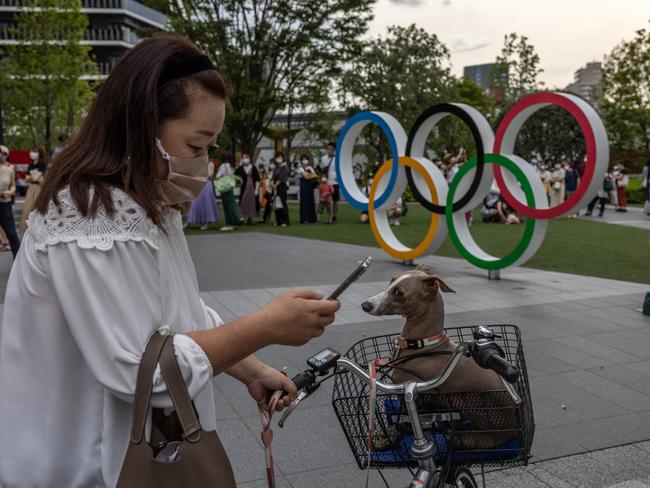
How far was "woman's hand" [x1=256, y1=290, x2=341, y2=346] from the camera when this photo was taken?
1352 mm

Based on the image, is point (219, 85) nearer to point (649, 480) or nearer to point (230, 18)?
point (649, 480)

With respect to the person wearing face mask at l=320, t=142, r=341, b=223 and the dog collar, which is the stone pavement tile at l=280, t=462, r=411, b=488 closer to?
the dog collar

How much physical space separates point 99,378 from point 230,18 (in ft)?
70.9

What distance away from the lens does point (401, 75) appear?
30531mm

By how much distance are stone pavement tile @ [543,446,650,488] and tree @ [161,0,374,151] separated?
1873cm

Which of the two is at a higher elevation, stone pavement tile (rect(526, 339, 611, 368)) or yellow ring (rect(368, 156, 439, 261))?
yellow ring (rect(368, 156, 439, 261))

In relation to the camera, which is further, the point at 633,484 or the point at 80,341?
the point at 633,484

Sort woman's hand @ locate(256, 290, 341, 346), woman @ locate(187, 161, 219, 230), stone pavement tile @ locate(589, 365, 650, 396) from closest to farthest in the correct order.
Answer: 1. woman's hand @ locate(256, 290, 341, 346)
2. stone pavement tile @ locate(589, 365, 650, 396)
3. woman @ locate(187, 161, 219, 230)

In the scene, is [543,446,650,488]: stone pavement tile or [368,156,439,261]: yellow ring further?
[368,156,439,261]: yellow ring

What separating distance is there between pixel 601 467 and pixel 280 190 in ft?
44.0

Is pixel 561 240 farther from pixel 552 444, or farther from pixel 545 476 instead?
pixel 545 476

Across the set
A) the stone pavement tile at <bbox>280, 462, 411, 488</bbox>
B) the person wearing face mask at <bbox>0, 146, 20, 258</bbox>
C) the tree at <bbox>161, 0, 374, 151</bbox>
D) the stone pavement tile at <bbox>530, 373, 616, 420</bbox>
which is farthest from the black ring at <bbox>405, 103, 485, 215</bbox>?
the tree at <bbox>161, 0, 374, 151</bbox>

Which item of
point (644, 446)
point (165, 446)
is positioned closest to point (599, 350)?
point (644, 446)

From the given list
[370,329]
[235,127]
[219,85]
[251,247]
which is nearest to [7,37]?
[235,127]
